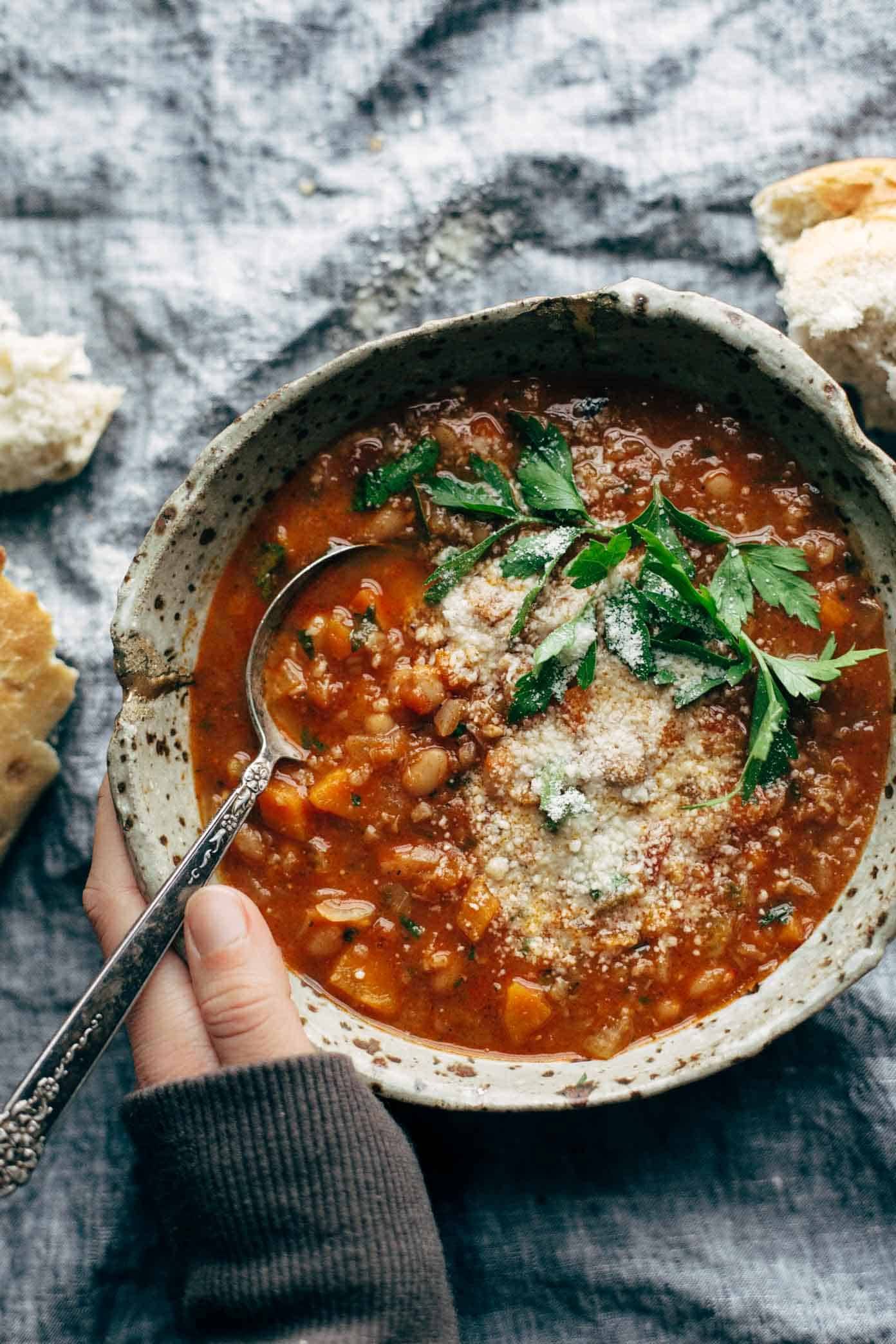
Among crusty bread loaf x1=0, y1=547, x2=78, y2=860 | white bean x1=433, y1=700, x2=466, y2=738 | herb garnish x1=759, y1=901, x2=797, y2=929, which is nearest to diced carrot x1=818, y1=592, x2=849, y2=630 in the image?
herb garnish x1=759, y1=901, x2=797, y2=929

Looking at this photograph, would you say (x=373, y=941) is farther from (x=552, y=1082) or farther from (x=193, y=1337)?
(x=193, y=1337)

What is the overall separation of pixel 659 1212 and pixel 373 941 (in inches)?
45.3

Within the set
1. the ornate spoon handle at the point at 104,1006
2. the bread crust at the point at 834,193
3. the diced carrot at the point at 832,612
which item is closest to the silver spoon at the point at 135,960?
the ornate spoon handle at the point at 104,1006

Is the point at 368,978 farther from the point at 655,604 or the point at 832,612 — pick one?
the point at 832,612

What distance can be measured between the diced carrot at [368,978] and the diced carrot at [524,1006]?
0.27m

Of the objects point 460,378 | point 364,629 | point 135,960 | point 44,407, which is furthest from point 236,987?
point 44,407

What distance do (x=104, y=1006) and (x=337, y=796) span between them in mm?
691

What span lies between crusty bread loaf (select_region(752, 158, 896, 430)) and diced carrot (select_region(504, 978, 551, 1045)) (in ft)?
6.11

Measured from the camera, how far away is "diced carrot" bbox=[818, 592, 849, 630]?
2.74 m

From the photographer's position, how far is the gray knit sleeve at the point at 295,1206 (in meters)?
2.45

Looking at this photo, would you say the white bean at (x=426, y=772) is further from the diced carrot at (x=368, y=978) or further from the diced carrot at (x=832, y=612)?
the diced carrot at (x=832, y=612)

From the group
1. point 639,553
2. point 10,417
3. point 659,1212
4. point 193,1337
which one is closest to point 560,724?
point 639,553

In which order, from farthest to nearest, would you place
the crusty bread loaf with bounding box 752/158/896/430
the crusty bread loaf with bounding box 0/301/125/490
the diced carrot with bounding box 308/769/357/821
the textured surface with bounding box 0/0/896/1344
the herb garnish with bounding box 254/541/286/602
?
1. the textured surface with bounding box 0/0/896/1344
2. the crusty bread loaf with bounding box 0/301/125/490
3. the crusty bread loaf with bounding box 752/158/896/430
4. the herb garnish with bounding box 254/541/286/602
5. the diced carrot with bounding box 308/769/357/821

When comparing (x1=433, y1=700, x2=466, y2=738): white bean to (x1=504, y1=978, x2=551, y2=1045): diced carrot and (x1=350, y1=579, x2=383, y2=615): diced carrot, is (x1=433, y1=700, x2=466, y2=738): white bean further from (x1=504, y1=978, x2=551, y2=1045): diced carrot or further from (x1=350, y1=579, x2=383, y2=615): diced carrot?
(x1=504, y1=978, x2=551, y2=1045): diced carrot
